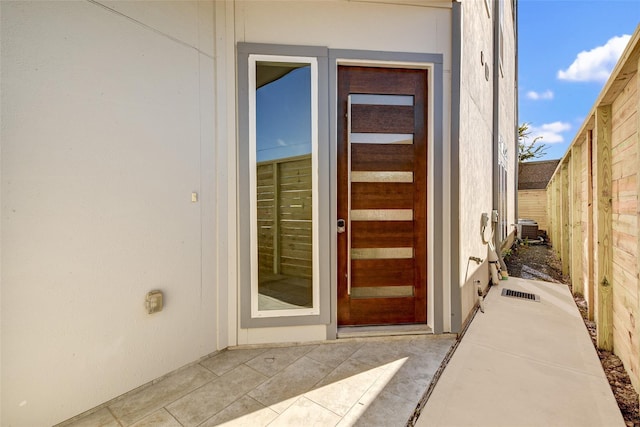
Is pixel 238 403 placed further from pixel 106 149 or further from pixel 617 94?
pixel 617 94

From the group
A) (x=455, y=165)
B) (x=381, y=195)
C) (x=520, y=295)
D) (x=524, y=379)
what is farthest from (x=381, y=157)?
(x=520, y=295)

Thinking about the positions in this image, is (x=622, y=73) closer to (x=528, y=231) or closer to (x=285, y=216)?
Answer: (x=285, y=216)

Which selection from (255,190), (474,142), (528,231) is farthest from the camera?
(528,231)

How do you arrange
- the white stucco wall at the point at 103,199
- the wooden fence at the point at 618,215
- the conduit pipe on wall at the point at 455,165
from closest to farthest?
the white stucco wall at the point at 103,199, the wooden fence at the point at 618,215, the conduit pipe on wall at the point at 455,165

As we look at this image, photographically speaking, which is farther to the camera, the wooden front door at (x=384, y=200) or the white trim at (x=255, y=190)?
the wooden front door at (x=384, y=200)

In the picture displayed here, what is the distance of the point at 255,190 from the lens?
2.26 meters

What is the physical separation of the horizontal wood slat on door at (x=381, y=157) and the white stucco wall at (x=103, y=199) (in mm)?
1158

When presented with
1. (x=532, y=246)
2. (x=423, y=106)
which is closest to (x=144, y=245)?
(x=423, y=106)

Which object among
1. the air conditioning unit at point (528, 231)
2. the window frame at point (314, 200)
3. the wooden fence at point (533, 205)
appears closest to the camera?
the window frame at point (314, 200)

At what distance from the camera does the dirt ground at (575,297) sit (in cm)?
156

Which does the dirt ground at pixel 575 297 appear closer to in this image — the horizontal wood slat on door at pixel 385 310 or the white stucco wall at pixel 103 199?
the horizontal wood slat on door at pixel 385 310

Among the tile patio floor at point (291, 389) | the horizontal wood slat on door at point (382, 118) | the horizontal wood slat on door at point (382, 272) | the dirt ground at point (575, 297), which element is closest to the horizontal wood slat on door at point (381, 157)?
the horizontal wood slat on door at point (382, 118)

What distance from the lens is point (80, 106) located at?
A: 1.53 meters

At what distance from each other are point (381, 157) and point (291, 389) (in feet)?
6.35
